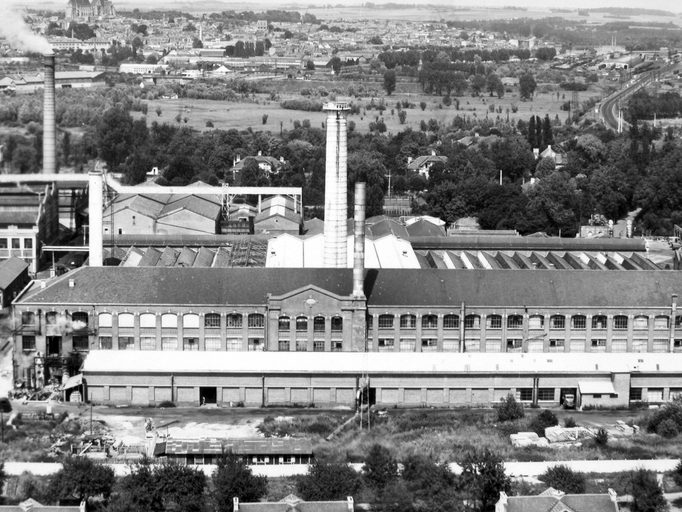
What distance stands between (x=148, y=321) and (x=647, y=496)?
20281 millimetres

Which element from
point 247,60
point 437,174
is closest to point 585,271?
point 437,174

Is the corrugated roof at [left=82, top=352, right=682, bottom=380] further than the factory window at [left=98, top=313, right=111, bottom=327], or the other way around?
the factory window at [left=98, top=313, right=111, bottom=327]

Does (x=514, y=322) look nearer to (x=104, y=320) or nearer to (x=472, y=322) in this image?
(x=472, y=322)

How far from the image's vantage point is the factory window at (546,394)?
4400 centimetres

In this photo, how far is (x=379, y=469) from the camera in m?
34.7

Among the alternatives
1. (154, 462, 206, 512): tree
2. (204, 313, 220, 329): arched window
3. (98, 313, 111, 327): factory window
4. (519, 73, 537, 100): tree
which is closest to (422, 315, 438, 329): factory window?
(204, 313, 220, 329): arched window

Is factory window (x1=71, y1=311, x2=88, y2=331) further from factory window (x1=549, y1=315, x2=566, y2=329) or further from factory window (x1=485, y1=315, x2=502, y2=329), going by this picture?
factory window (x1=549, y1=315, x2=566, y2=329)

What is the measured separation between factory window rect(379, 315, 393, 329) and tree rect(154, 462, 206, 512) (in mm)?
14165

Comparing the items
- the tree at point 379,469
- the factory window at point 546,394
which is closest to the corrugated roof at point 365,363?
the factory window at point 546,394

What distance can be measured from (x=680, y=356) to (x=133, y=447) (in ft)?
63.8

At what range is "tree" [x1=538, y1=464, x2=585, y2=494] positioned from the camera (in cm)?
3378

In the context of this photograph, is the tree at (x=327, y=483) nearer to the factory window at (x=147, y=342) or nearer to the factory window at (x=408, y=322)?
the factory window at (x=408, y=322)

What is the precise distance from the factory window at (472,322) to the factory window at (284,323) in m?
6.30

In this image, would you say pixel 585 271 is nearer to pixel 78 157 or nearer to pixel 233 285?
pixel 233 285
